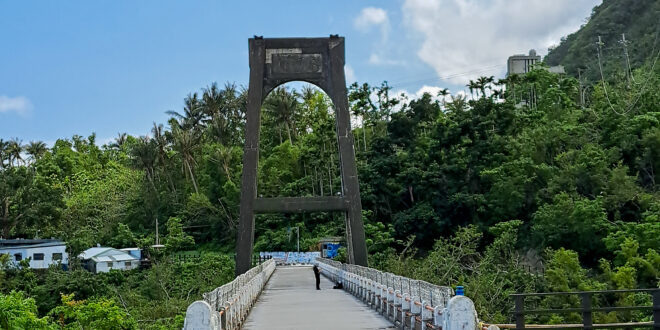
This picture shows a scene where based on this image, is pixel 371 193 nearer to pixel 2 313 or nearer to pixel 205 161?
pixel 205 161

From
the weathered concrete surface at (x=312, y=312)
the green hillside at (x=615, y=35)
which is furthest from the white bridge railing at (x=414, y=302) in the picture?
the green hillside at (x=615, y=35)

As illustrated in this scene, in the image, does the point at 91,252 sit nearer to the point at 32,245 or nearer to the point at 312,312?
the point at 32,245

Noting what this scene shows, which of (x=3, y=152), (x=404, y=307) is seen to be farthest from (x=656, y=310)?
(x=3, y=152)

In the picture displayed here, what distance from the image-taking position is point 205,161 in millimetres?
78812

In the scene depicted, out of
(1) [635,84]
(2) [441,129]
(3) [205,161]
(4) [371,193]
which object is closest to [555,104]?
(1) [635,84]

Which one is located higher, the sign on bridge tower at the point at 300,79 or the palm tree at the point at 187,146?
the palm tree at the point at 187,146

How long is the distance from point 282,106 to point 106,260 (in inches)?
1223

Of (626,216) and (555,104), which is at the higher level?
(555,104)

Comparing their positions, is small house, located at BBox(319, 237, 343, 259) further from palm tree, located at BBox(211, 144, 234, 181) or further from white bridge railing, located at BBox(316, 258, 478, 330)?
white bridge railing, located at BBox(316, 258, 478, 330)

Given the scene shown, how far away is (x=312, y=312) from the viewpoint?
720 inches

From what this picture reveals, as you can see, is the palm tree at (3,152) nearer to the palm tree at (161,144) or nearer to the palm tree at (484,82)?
the palm tree at (161,144)

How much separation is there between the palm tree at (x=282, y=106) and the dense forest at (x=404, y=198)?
0.52 feet

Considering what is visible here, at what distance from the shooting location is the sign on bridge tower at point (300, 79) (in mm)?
30828

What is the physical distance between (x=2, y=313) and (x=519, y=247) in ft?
Result: 116
